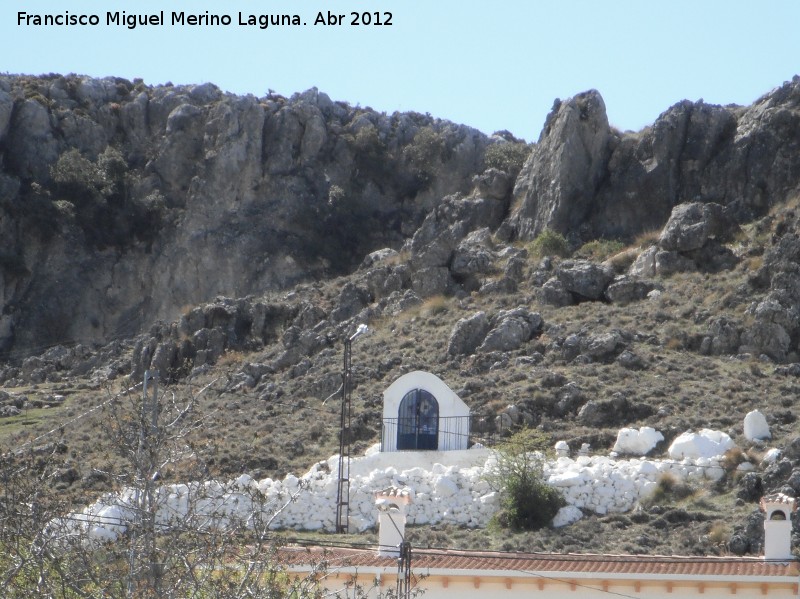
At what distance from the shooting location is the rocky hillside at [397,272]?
46469 millimetres

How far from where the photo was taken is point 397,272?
6262 centimetres

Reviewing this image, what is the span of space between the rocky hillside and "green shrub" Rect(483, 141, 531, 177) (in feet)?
0.59

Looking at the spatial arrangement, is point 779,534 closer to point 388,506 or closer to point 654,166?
point 388,506

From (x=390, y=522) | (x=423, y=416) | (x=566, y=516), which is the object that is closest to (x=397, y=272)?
(x=423, y=416)

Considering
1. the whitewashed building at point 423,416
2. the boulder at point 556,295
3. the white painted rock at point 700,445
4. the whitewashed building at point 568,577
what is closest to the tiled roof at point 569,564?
the whitewashed building at point 568,577

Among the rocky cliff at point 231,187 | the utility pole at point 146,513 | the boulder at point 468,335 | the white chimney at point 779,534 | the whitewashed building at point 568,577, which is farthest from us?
the rocky cliff at point 231,187

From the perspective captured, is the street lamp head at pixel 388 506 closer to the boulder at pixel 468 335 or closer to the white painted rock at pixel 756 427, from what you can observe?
the white painted rock at pixel 756 427

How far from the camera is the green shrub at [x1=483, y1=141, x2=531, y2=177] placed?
70562 millimetres

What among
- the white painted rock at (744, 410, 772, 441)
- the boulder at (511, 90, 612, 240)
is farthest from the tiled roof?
the boulder at (511, 90, 612, 240)

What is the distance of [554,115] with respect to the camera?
66.8 m

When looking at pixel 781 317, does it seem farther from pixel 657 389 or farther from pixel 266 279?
pixel 266 279

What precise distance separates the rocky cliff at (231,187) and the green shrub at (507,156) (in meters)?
0.57

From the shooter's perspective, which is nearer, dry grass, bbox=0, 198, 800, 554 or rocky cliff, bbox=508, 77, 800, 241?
dry grass, bbox=0, 198, 800, 554

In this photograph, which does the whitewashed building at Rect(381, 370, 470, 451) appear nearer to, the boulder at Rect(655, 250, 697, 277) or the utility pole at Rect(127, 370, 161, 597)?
the boulder at Rect(655, 250, 697, 277)
